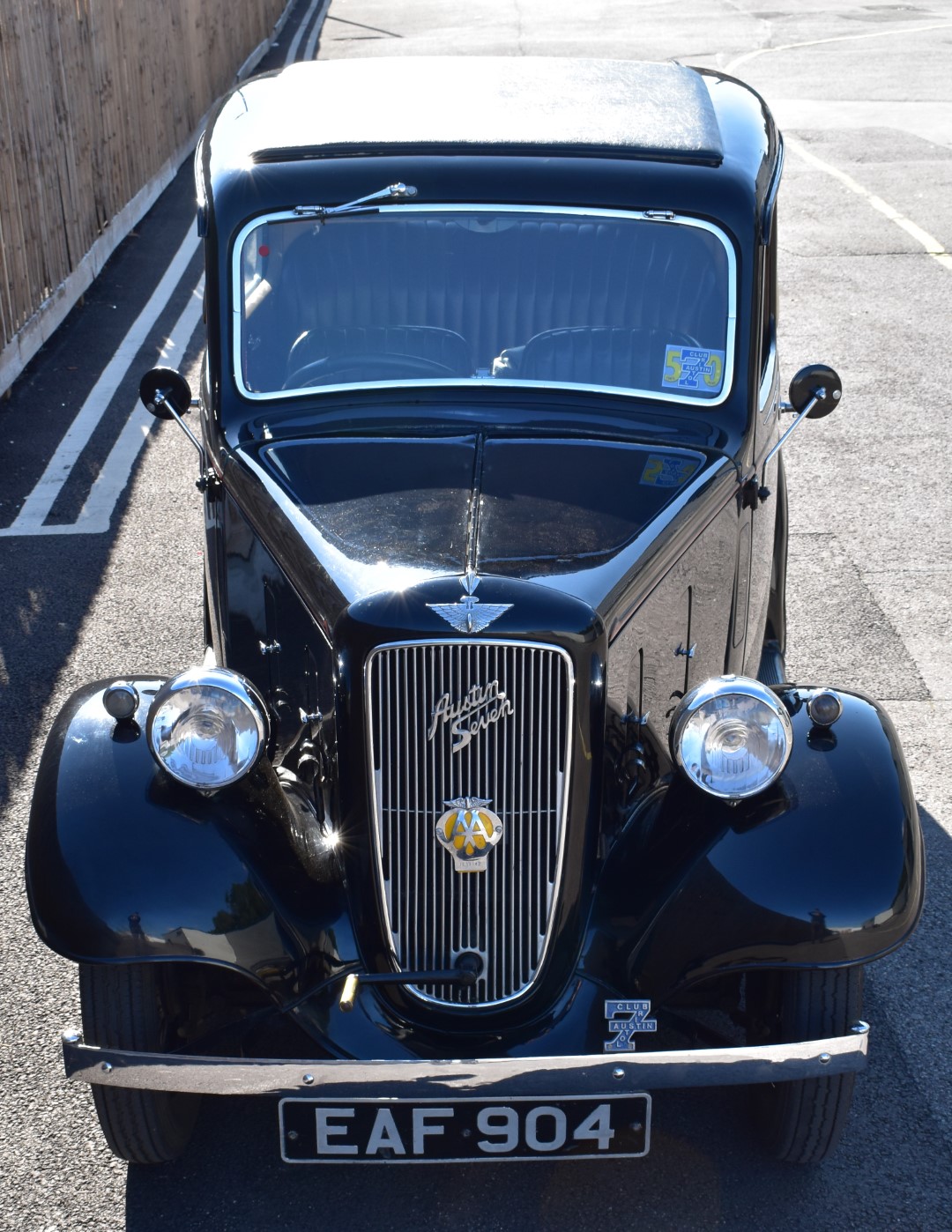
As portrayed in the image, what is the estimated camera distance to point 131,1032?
10.6 feet

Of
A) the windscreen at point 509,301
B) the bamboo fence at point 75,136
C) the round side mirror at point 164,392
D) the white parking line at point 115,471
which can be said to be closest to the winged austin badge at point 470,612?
the windscreen at point 509,301

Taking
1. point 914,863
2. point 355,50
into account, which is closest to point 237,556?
point 914,863

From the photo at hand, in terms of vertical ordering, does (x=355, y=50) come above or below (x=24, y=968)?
below

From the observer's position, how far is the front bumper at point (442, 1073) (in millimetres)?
2877

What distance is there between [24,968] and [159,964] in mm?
1052

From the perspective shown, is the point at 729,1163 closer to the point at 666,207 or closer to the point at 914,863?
the point at 914,863

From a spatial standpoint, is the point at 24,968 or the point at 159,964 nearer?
the point at 159,964

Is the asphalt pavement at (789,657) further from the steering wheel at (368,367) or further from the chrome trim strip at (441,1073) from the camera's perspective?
the steering wheel at (368,367)

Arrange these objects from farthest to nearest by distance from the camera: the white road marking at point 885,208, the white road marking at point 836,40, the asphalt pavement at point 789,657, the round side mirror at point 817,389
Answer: the white road marking at point 836,40, the white road marking at point 885,208, the round side mirror at point 817,389, the asphalt pavement at point 789,657

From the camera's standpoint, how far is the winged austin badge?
303cm

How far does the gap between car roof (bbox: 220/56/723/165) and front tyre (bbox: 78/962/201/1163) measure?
95.9 inches

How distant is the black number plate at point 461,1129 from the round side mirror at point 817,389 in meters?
2.35

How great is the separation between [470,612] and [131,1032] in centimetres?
125

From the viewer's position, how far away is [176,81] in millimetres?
15492
